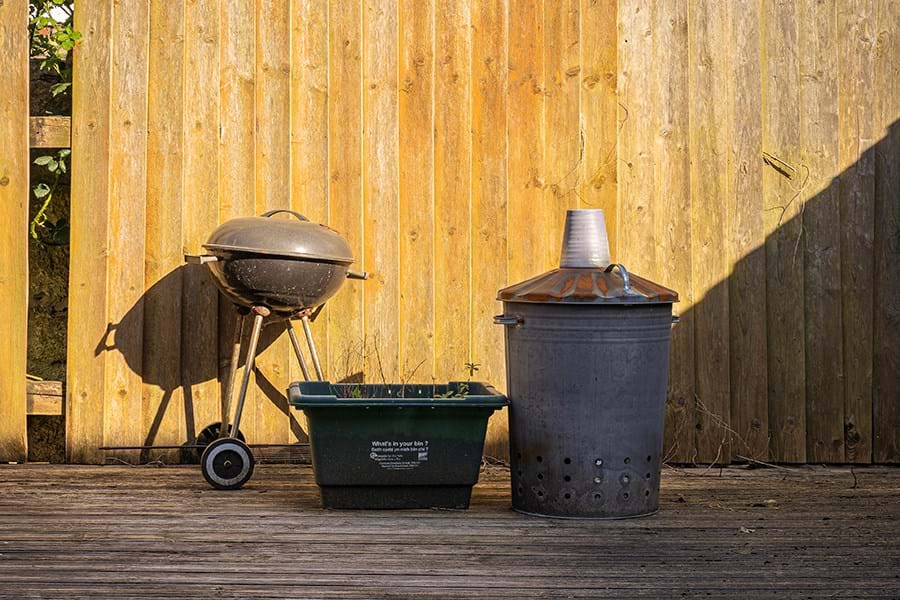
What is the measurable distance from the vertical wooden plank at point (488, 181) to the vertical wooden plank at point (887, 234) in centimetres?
169

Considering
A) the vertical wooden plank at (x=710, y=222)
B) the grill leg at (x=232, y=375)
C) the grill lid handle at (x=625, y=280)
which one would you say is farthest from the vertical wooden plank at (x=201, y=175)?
the vertical wooden plank at (x=710, y=222)

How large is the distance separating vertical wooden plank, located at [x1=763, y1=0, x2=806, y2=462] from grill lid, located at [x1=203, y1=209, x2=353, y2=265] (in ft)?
6.50

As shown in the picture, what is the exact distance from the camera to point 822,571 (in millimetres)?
3285

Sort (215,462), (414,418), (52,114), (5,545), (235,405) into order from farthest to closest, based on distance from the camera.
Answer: (52,114) → (235,405) → (215,462) → (414,418) → (5,545)

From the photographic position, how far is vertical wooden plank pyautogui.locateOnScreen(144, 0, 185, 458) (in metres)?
5.15

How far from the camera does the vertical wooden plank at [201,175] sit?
515 cm

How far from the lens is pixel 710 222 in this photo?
207 inches

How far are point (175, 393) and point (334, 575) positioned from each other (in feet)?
7.21

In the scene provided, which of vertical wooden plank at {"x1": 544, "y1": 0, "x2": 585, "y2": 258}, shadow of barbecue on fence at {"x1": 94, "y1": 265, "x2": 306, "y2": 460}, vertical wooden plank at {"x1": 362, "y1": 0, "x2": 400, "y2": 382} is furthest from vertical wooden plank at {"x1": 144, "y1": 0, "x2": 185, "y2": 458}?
vertical wooden plank at {"x1": 544, "y1": 0, "x2": 585, "y2": 258}

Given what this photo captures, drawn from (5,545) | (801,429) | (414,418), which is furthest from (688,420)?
(5,545)

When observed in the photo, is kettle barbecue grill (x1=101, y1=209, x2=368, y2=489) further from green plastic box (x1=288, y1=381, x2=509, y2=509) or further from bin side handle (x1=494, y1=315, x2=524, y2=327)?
bin side handle (x1=494, y1=315, x2=524, y2=327)

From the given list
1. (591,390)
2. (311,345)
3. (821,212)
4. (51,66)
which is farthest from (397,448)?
(51,66)

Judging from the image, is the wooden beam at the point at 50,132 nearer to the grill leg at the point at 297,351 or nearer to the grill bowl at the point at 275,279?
the grill bowl at the point at 275,279

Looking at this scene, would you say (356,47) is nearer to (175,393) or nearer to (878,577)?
(175,393)
